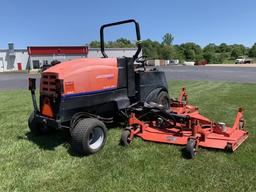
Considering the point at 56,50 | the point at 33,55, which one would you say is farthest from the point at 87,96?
the point at 33,55

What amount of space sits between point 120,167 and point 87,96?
1360 millimetres

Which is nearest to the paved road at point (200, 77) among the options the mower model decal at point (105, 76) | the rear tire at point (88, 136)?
the mower model decal at point (105, 76)

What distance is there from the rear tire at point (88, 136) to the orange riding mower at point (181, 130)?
0.39 meters

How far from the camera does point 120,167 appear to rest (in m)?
4.38

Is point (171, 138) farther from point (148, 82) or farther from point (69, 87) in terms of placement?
point (69, 87)

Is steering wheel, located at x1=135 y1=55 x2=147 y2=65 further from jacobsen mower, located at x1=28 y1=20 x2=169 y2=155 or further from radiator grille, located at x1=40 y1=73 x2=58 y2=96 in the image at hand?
radiator grille, located at x1=40 y1=73 x2=58 y2=96

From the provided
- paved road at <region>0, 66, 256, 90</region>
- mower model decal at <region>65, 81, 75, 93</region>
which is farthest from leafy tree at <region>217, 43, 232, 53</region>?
mower model decal at <region>65, 81, 75, 93</region>

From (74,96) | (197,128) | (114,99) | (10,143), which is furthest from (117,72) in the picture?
(10,143)

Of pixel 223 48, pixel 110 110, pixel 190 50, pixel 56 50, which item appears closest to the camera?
pixel 110 110

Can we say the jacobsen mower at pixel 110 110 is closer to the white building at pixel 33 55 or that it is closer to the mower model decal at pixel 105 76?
the mower model decal at pixel 105 76

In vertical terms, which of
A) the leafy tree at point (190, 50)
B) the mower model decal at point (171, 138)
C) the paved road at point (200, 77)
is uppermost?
the leafy tree at point (190, 50)

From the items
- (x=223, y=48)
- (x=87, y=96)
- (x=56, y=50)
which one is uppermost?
(x=223, y=48)

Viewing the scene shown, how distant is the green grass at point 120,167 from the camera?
3838 millimetres

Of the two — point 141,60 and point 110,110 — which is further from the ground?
point 141,60
